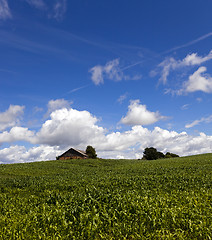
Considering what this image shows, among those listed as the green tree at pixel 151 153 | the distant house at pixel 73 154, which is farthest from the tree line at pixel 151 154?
the distant house at pixel 73 154

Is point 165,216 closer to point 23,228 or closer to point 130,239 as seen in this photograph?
point 130,239

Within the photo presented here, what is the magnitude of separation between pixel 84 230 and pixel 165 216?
420 cm

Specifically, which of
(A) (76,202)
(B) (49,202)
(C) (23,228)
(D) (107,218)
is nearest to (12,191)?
(B) (49,202)

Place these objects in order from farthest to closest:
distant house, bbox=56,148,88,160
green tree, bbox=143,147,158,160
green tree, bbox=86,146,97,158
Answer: green tree, bbox=143,147,158,160
green tree, bbox=86,146,97,158
distant house, bbox=56,148,88,160

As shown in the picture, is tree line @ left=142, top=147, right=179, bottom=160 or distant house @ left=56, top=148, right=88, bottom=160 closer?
distant house @ left=56, top=148, right=88, bottom=160

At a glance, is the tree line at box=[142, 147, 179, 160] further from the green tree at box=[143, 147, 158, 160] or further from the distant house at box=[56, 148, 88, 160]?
the distant house at box=[56, 148, 88, 160]

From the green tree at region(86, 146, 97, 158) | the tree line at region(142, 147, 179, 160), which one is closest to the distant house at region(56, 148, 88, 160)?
the green tree at region(86, 146, 97, 158)

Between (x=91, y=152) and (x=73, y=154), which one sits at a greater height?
(x=91, y=152)

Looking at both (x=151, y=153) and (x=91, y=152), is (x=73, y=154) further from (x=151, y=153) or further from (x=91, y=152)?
(x=151, y=153)

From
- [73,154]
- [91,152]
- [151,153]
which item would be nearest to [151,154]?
[151,153]

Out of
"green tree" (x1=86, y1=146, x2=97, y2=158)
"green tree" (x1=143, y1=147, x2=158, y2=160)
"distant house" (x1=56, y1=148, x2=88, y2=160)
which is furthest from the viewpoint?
"green tree" (x1=143, y1=147, x2=158, y2=160)

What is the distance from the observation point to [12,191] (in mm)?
19688

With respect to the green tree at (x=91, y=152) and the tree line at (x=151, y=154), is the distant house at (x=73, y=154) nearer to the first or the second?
the green tree at (x=91, y=152)

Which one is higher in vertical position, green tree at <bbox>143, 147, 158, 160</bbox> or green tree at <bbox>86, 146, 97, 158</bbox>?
green tree at <bbox>86, 146, 97, 158</bbox>
